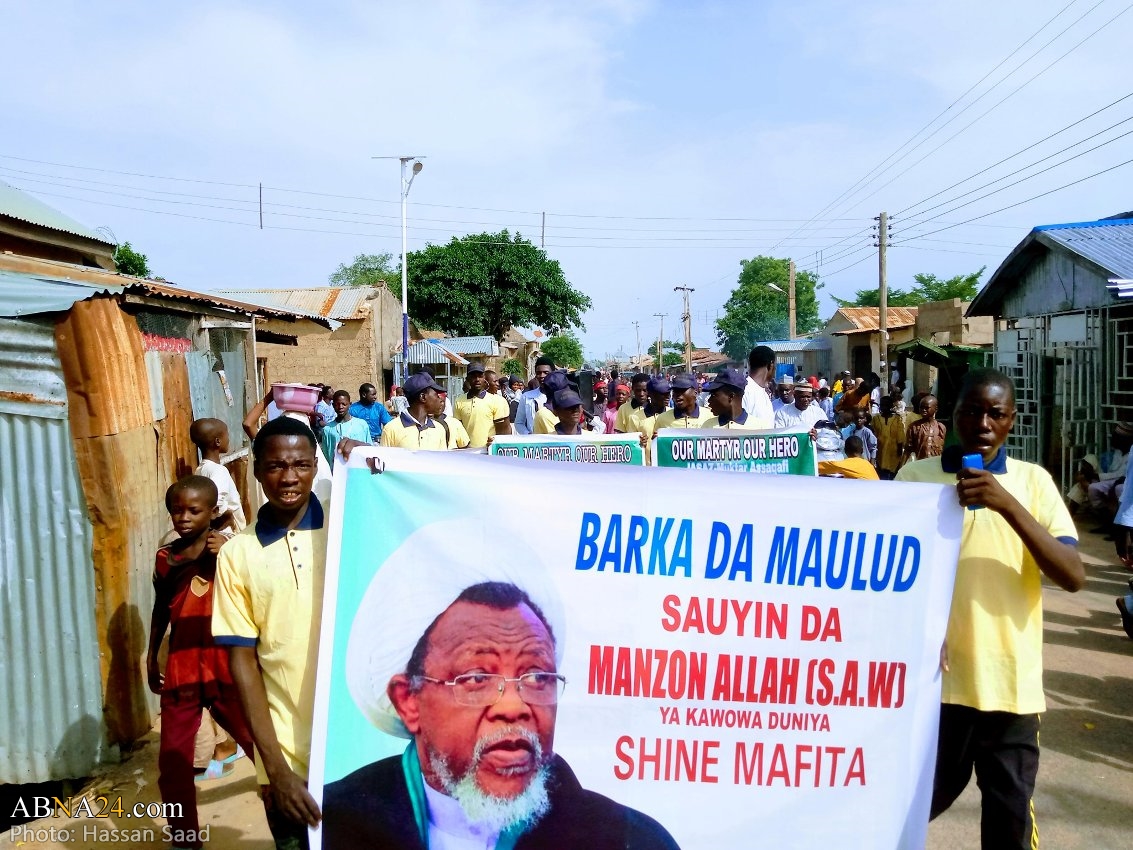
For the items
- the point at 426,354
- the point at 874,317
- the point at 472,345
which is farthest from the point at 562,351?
the point at 426,354

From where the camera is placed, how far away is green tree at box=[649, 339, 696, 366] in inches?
4035

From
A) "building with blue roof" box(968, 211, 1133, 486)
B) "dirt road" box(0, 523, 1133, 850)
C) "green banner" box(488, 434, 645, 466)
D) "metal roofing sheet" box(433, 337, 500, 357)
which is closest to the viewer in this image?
"dirt road" box(0, 523, 1133, 850)

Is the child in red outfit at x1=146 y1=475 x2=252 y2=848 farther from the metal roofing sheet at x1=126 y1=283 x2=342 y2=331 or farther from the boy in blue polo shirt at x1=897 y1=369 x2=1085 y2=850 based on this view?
the boy in blue polo shirt at x1=897 y1=369 x2=1085 y2=850

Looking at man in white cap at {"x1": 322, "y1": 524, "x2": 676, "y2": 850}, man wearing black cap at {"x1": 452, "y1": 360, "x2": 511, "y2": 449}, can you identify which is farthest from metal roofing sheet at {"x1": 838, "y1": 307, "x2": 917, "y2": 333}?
man in white cap at {"x1": 322, "y1": 524, "x2": 676, "y2": 850}

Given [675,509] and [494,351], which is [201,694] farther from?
[494,351]

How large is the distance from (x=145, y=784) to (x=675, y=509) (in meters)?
3.52

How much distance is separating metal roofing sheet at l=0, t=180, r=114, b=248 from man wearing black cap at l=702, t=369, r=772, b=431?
8547 mm

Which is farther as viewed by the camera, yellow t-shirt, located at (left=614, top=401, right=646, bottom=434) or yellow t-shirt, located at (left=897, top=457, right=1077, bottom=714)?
yellow t-shirt, located at (left=614, top=401, right=646, bottom=434)

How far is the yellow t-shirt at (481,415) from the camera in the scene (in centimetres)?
847

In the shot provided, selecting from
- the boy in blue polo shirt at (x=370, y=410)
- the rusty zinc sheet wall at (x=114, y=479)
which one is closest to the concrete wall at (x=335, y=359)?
the boy in blue polo shirt at (x=370, y=410)

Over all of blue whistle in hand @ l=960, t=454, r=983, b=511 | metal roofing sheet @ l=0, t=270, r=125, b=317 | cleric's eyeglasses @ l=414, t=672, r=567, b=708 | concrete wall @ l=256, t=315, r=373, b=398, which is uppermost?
concrete wall @ l=256, t=315, r=373, b=398

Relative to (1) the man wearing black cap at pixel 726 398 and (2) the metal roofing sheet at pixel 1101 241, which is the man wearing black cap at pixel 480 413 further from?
(2) the metal roofing sheet at pixel 1101 241

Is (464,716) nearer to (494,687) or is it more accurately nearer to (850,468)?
(494,687)

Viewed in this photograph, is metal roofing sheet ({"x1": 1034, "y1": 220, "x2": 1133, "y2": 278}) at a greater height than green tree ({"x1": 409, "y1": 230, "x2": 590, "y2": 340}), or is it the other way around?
green tree ({"x1": 409, "y1": 230, "x2": 590, "y2": 340})
